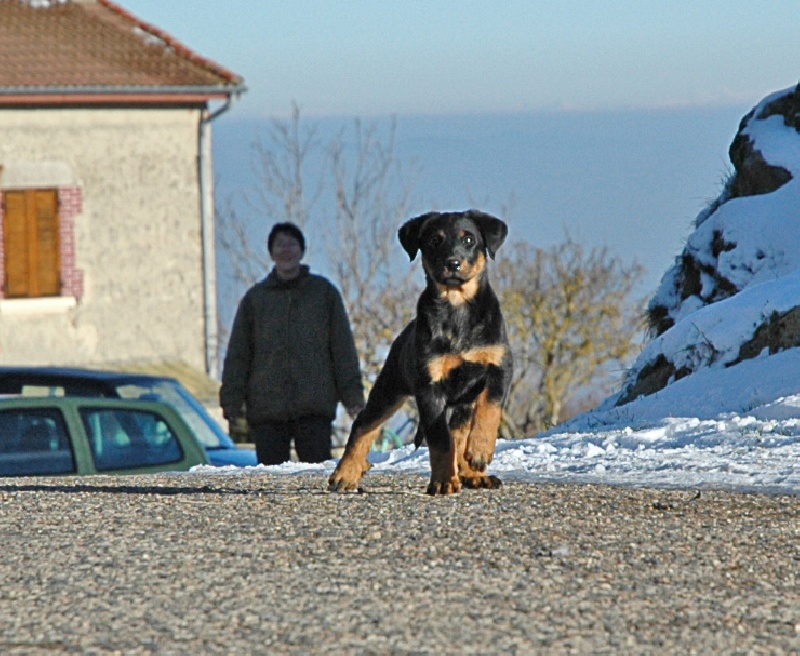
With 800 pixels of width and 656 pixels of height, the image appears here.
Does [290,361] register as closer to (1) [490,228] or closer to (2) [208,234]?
(1) [490,228]

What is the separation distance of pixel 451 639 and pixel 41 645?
114 cm

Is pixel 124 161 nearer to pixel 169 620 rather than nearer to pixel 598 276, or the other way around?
pixel 598 276

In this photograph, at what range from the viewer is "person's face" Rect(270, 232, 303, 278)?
1038cm

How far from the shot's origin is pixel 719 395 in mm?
10266

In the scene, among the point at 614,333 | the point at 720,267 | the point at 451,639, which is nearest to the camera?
the point at 451,639

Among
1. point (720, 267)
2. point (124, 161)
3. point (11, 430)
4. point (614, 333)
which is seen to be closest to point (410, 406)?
point (614, 333)

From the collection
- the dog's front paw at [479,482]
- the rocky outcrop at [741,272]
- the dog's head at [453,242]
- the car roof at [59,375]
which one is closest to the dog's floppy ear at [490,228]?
the dog's head at [453,242]

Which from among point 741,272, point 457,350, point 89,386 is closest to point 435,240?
point 457,350

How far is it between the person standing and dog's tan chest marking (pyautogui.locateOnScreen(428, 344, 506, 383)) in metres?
3.44

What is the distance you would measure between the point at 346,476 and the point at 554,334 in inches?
772

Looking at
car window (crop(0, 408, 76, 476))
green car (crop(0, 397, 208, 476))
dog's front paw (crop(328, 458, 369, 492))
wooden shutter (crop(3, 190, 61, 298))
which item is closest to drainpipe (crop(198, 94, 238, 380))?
wooden shutter (crop(3, 190, 61, 298))

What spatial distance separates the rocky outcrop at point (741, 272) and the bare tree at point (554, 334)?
1289 cm

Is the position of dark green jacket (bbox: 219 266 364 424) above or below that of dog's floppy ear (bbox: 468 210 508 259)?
below

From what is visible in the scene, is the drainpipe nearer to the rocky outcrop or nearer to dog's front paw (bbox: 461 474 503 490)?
the rocky outcrop
